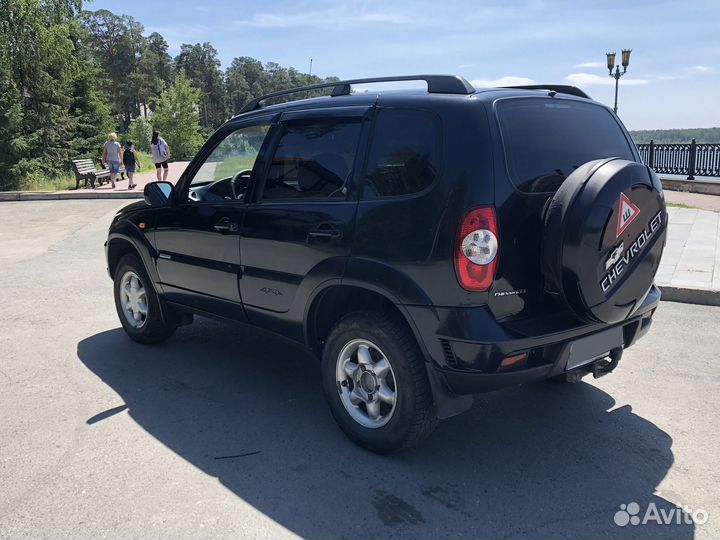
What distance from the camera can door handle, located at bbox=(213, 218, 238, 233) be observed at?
4246 millimetres

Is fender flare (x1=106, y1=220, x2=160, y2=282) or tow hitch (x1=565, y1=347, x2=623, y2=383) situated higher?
fender flare (x1=106, y1=220, x2=160, y2=282)

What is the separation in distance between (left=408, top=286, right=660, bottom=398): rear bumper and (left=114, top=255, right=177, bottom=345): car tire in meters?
2.91

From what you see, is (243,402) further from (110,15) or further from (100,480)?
(110,15)

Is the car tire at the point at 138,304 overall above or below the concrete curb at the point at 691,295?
above

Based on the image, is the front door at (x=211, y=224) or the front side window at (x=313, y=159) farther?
the front door at (x=211, y=224)

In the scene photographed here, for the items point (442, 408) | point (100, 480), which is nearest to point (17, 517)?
point (100, 480)

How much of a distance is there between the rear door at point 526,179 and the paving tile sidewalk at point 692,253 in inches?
160

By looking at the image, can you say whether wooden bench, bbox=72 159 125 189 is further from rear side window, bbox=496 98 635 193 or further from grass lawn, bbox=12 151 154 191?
rear side window, bbox=496 98 635 193

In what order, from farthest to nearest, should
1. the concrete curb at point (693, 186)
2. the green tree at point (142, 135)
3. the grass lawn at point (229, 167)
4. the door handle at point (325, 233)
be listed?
the green tree at point (142, 135) → the concrete curb at point (693, 186) → the grass lawn at point (229, 167) → the door handle at point (325, 233)

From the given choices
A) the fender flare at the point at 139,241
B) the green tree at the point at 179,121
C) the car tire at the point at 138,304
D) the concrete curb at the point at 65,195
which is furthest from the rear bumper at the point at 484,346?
the green tree at the point at 179,121

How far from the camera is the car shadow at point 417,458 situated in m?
2.91

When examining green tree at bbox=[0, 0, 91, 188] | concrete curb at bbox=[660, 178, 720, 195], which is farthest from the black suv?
green tree at bbox=[0, 0, 91, 188]

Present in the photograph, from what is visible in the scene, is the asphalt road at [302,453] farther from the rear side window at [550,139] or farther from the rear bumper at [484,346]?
the rear side window at [550,139]

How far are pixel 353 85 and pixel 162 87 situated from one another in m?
44.4
